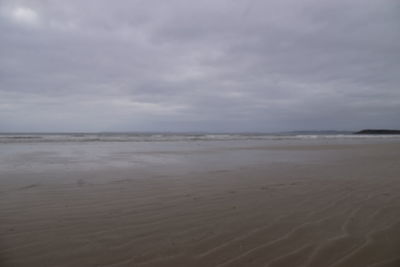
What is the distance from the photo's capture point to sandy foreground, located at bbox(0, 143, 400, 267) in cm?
286

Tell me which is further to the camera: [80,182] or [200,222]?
Result: [80,182]

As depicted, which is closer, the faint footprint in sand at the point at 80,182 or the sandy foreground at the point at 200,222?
the sandy foreground at the point at 200,222

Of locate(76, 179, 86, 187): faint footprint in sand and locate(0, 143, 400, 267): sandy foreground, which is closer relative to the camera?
locate(0, 143, 400, 267): sandy foreground

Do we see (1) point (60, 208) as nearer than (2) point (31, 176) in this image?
Yes

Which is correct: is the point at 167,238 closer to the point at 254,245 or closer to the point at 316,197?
the point at 254,245

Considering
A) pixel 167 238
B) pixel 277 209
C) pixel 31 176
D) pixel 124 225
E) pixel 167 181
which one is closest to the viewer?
pixel 167 238

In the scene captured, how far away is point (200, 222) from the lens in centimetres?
390

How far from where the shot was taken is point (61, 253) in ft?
9.66

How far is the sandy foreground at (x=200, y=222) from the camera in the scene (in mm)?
2857

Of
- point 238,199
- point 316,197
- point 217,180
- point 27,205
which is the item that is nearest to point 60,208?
point 27,205

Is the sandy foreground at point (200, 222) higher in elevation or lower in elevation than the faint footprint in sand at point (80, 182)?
lower

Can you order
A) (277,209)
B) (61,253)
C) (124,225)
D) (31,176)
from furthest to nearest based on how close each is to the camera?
1. (31,176)
2. (277,209)
3. (124,225)
4. (61,253)

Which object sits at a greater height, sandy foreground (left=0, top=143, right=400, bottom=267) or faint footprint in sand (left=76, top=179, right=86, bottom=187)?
faint footprint in sand (left=76, top=179, right=86, bottom=187)

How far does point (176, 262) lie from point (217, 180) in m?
4.41
